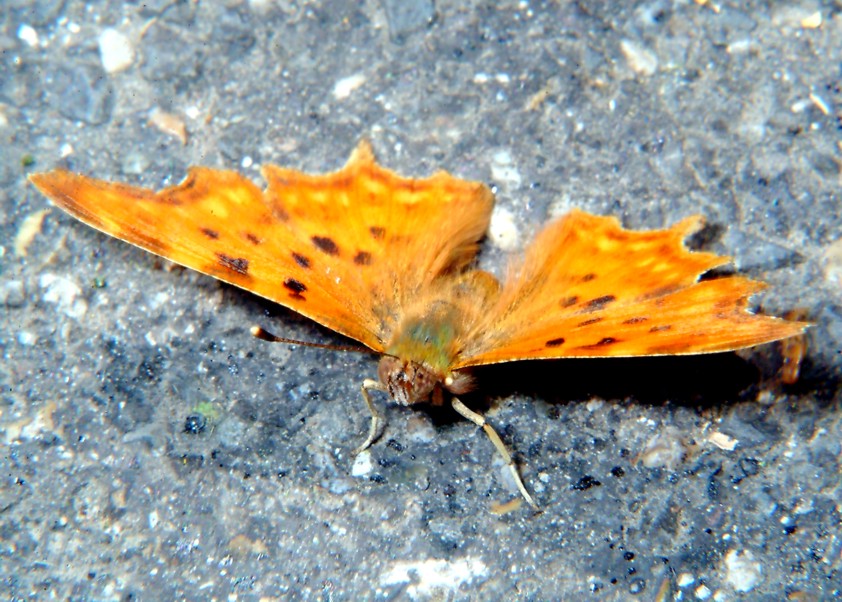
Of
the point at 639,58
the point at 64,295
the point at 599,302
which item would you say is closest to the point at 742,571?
the point at 599,302

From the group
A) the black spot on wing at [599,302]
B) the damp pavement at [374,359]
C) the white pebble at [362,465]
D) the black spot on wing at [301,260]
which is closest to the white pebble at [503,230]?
the damp pavement at [374,359]

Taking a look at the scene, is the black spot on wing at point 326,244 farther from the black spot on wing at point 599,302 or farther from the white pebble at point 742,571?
the white pebble at point 742,571

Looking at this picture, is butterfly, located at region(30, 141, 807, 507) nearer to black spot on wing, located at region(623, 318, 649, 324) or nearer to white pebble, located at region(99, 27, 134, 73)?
black spot on wing, located at region(623, 318, 649, 324)

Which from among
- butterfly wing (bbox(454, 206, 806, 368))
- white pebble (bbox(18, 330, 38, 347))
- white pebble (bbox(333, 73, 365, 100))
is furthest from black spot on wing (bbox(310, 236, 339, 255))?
white pebble (bbox(18, 330, 38, 347))

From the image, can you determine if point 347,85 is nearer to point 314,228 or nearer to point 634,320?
point 314,228

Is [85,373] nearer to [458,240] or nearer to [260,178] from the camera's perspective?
[260,178]

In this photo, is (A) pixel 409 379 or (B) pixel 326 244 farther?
(B) pixel 326 244

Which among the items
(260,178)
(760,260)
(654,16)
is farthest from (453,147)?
(760,260)
